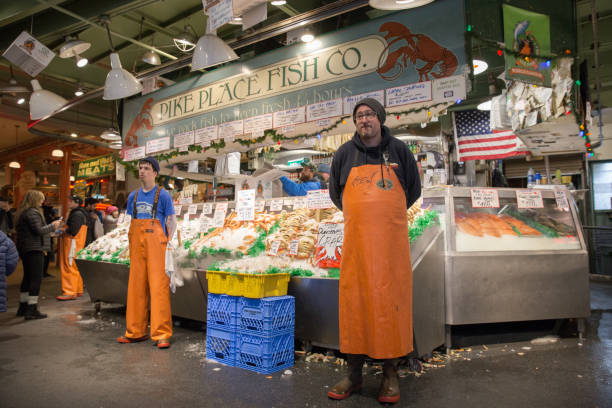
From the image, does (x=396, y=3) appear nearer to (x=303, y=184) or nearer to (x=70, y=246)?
(x=303, y=184)

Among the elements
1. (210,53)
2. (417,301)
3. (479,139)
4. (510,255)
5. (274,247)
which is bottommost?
(417,301)

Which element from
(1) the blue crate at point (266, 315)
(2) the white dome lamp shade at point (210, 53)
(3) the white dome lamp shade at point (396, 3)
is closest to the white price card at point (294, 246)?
(1) the blue crate at point (266, 315)

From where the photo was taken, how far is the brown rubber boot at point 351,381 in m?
2.89

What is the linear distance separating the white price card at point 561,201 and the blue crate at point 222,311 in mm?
3934

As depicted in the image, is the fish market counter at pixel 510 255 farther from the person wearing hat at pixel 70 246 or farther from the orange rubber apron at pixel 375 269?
the person wearing hat at pixel 70 246

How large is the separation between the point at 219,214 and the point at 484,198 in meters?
3.36

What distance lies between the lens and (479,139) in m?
9.73

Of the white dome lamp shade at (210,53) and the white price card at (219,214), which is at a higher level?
the white dome lamp shade at (210,53)

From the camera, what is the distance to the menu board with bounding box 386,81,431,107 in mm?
4617

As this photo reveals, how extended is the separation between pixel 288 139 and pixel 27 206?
4133mm

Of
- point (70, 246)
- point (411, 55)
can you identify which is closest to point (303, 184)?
point (411, 55)

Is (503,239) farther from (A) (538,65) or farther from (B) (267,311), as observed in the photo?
(B) (267,311)

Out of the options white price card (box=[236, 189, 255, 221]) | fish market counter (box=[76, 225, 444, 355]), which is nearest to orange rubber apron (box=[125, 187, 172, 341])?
white price card (box=[236, 189, 255, 221])

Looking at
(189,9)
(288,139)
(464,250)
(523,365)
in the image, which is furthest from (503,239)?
(189,9)
